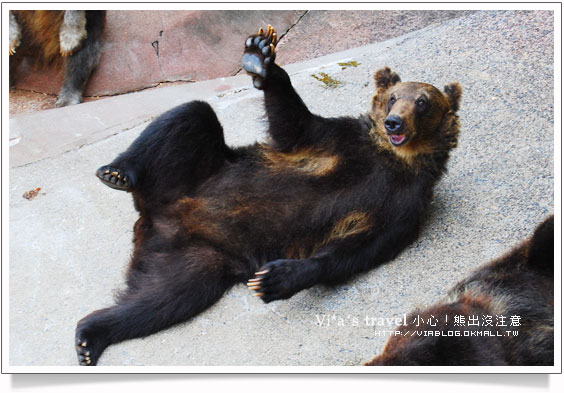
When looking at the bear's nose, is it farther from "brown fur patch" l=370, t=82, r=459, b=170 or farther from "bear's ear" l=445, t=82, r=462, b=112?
"bear's ear" l=445, t=82, r=462, b=112

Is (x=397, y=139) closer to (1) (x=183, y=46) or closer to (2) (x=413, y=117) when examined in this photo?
(2) (x=413, y=117)

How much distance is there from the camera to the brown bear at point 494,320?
12.1 ft

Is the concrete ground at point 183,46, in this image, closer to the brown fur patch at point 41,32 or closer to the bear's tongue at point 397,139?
the brown fur patch at point 41,32

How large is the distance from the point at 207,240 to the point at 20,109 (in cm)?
422

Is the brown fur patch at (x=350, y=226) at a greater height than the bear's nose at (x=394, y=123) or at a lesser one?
lesser

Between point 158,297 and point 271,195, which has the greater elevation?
point 271,195

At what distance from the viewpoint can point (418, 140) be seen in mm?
4379

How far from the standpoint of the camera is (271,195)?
4504 mm

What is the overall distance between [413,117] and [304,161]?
2.47 feet

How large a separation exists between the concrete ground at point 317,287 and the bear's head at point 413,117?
1.59 feet

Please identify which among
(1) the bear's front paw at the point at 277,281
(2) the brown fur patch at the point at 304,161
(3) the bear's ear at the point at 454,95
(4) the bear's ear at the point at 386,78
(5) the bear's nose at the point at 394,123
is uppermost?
(3) the bear's ear at the point at 454,95

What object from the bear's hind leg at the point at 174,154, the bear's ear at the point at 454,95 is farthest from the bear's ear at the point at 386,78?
the bear's hind leg at the point at 174,154

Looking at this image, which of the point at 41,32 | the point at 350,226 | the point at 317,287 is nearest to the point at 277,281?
the point at 317,287

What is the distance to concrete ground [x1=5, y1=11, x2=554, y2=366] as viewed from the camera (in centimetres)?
407
